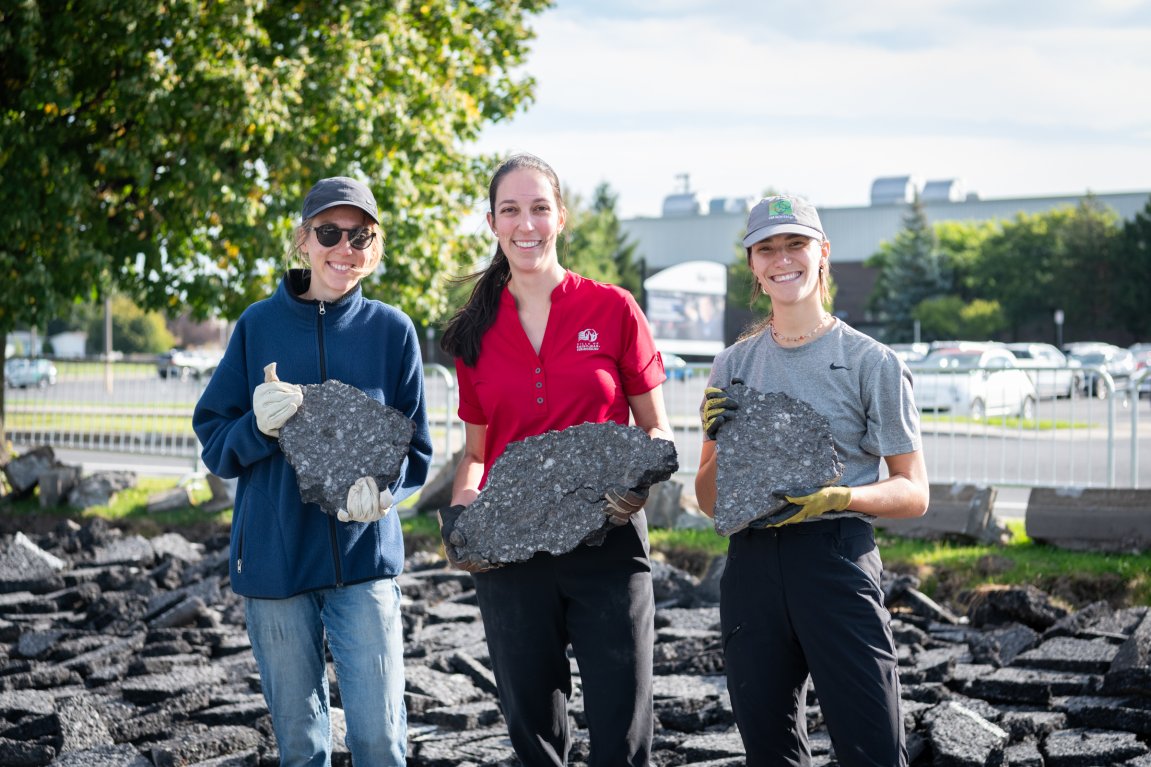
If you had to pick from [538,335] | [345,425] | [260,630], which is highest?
[538,335]

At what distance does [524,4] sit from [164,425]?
650 cm

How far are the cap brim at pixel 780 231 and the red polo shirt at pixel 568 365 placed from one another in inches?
14.6

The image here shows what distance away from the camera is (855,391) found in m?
2.90

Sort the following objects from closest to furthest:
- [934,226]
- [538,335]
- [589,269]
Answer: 1. [538,335]
2. [589,269]
3. [934,226]

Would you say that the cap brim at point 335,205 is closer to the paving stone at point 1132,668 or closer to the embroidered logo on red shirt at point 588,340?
the embroidered logo on red shirt at point 588,340

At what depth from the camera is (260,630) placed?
3.11 meters

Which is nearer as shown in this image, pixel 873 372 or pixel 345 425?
pixel 873 372

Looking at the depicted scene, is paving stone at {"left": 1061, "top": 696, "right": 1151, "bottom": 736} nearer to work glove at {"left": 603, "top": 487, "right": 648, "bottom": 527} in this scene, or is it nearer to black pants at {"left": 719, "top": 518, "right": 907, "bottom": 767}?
black pants at {"left": 719, "top": 518, "right": 907, "bottom": 767}

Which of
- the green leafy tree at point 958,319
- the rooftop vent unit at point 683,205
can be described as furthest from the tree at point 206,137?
the rooftop vent unit at point 683,205

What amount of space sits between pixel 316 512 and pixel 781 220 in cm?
151

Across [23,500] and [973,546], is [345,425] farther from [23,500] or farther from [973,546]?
[23,500]

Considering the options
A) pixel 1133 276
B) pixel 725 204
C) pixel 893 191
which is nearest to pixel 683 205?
pixel 725 204

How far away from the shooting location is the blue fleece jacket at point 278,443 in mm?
3113

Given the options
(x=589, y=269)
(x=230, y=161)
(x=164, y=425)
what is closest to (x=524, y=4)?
(x=230, y=161)
